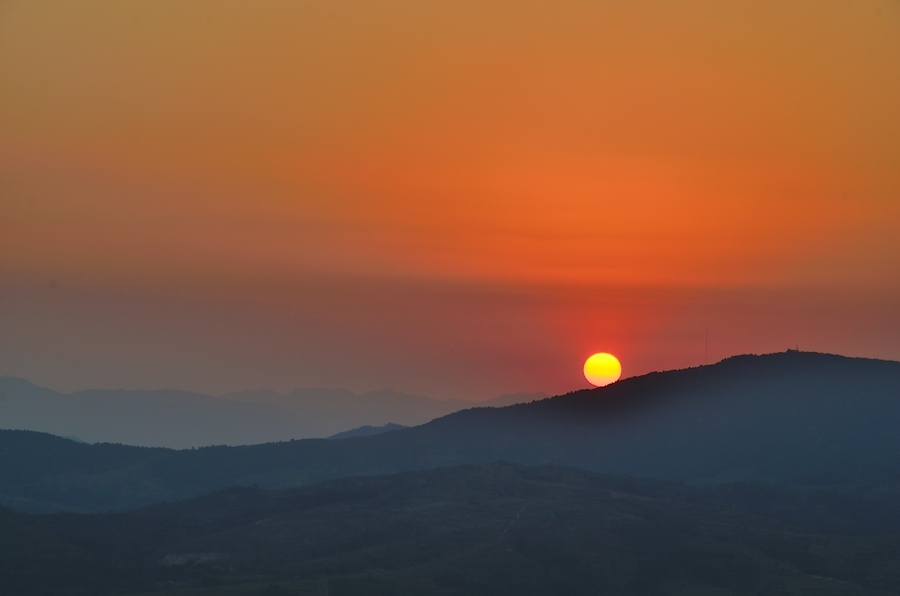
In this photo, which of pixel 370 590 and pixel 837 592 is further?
pixel 837 592

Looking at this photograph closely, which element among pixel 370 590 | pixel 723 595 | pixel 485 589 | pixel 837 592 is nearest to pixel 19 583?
pixel 370 590

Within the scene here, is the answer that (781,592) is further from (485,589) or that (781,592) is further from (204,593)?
(204,593)

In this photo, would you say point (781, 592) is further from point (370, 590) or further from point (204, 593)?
point (204, 593)

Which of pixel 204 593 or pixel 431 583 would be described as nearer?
pixel 204 593

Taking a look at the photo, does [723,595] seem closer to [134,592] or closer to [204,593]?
[204,593]

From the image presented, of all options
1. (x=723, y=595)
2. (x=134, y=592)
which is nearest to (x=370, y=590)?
(x=134, y=592)

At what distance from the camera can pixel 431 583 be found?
196250 millimetres

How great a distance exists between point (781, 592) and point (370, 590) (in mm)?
72885

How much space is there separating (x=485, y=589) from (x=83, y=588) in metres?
70.5

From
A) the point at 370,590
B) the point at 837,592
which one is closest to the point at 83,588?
the point at 370,590

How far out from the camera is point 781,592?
19962cm

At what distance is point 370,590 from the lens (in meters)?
186

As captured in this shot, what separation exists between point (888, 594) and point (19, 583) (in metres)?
152

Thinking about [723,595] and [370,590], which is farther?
[723,595]
